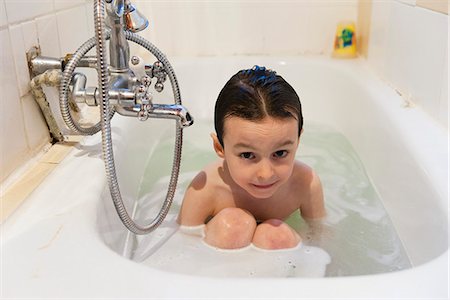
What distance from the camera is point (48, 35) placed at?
1.12 metres

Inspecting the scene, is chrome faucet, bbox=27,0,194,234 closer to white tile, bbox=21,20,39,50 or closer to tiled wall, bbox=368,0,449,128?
A: white tile, bbox=21,20,39,50

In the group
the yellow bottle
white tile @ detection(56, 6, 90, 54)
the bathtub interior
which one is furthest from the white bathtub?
white tile @ detection(56, 6, 90, 54)

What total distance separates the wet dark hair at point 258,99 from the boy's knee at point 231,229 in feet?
0.58

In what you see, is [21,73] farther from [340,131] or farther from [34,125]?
[340,131]

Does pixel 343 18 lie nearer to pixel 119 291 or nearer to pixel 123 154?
pixel 123 154

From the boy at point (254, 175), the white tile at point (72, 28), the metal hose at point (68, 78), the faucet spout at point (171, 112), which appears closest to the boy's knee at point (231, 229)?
the boy at point (254, 175)

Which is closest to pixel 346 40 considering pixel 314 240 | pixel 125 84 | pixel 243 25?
pixel 243 25

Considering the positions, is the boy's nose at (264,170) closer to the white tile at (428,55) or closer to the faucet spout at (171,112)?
the faucet spout at (171,112)

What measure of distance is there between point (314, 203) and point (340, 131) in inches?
25.6

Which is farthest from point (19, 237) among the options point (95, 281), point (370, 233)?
point (370, 233)

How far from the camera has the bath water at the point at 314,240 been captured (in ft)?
3.07

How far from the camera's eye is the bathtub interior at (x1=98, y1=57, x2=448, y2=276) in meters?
0.95

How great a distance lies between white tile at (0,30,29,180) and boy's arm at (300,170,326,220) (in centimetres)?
61

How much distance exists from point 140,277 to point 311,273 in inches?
15.9
